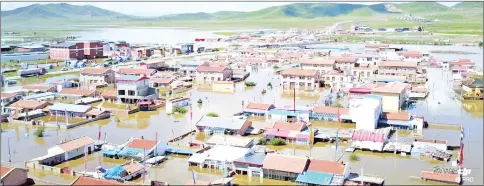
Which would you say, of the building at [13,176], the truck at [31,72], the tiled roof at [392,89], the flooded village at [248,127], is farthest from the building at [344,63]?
the building at [13,176]

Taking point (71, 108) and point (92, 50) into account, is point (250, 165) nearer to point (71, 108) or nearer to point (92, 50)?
point (71, 108)

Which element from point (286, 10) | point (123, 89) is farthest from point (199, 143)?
point (286, 10)

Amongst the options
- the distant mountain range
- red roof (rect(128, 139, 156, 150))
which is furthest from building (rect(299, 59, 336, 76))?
the distant mountain range

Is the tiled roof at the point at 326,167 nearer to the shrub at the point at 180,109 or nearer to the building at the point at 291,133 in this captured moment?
the building at the point at 291,133

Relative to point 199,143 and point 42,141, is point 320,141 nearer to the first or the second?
point 199,143

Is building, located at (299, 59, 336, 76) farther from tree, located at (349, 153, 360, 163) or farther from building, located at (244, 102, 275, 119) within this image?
tree, located at (349, 153, 360, 163)

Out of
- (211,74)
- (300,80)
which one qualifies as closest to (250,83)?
(211,74)
